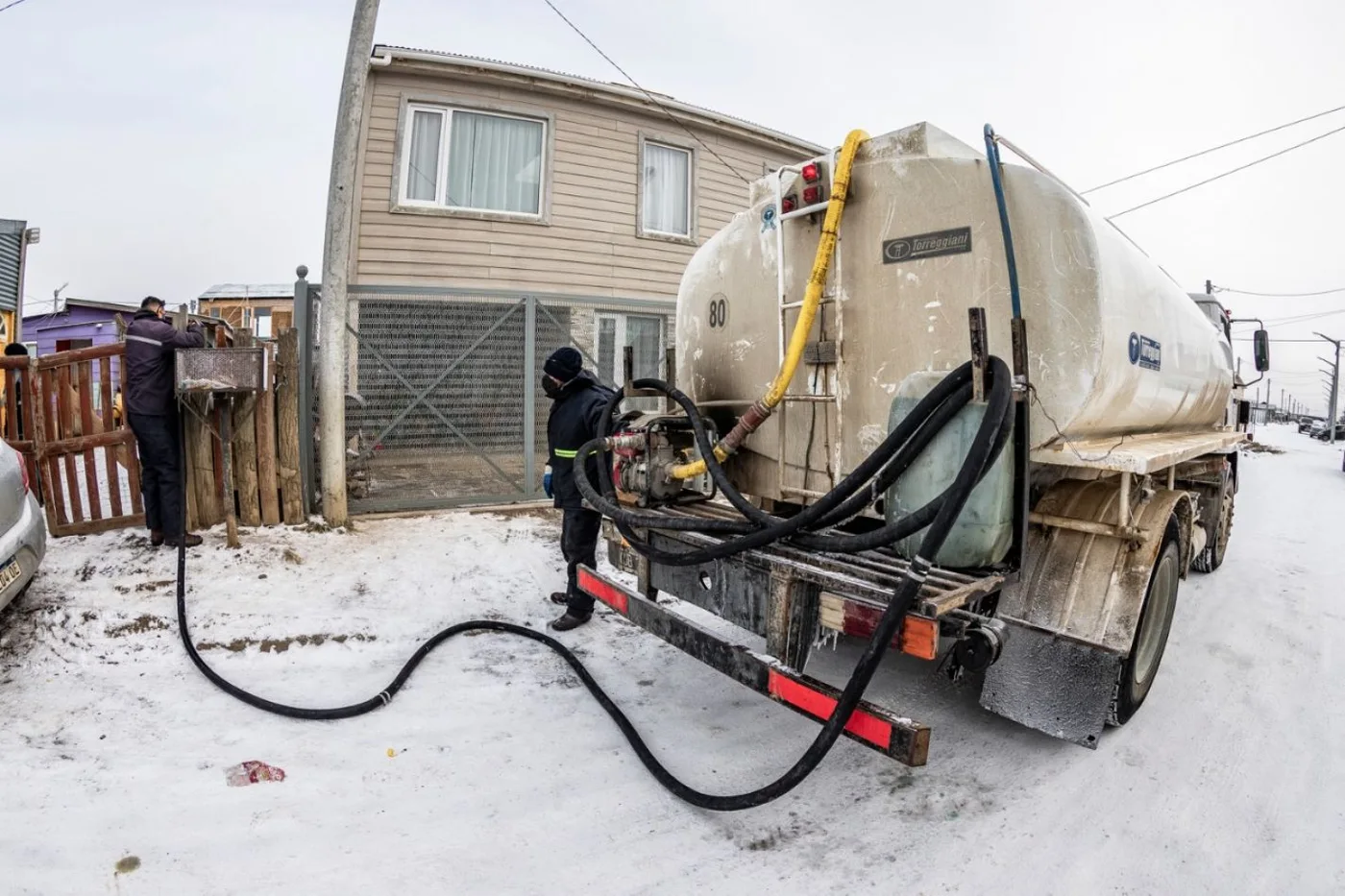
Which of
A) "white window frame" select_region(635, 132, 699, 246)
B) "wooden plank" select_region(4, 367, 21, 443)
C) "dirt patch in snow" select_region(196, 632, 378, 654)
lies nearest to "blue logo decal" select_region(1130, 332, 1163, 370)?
"dirt patch in snow" select_region(196, 632, 378, 654)

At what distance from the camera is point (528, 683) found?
3734mm

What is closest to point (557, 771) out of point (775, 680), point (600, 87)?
point (775, 680)

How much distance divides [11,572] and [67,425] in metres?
2.55

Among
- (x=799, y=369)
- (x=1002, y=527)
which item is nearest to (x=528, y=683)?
(x=799, y=369)

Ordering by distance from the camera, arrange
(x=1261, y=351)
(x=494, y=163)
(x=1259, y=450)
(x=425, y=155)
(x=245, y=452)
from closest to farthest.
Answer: (x=245, y=452), (x=1261, y=351), (x=425, y=155), (x=494, y=163), (x=1259, y=450)

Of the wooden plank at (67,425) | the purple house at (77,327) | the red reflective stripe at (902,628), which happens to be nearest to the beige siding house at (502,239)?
the wooden plank at (67,425)

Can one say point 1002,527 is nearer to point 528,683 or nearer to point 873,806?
point 873,806

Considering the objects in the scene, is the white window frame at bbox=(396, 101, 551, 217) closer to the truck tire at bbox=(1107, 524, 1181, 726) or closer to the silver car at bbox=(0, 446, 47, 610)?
the silver car at bbox=(0, 446, 47, 610)

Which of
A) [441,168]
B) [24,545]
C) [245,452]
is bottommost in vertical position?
[24,545]

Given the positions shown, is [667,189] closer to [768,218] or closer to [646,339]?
[646,339]

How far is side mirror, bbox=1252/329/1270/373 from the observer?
7.01 m

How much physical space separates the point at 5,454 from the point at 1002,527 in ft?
16.9

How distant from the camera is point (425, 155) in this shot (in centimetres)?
1035

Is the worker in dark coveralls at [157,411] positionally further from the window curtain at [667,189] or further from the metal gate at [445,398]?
the window curtain at [667,189]
